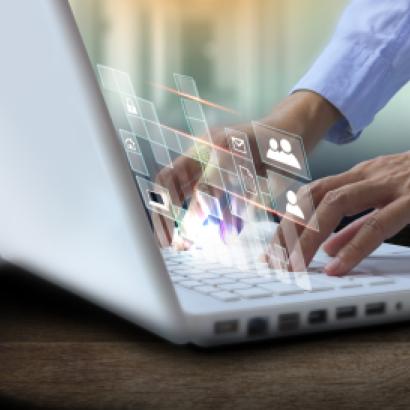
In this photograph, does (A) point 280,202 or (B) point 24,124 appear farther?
(A) point 280,202

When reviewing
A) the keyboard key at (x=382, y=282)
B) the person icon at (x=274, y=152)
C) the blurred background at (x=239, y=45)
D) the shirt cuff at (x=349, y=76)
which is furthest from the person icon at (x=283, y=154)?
the blurred background at (x=239, y=45)

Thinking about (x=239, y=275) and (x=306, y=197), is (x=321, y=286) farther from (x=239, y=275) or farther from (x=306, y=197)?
(x=306, y=197)

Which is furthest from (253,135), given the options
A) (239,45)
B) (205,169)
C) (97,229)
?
(239,45)

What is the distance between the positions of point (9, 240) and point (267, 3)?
0.82 metres

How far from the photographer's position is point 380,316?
1.18ft

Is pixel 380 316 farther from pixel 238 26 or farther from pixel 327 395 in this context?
pixel 238 26

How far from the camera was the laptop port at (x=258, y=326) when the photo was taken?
0.32 meters

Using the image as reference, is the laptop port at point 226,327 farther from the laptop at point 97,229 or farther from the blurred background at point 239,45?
the blurred background at point 239,45

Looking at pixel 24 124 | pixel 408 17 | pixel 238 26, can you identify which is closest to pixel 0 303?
pixel 24 124

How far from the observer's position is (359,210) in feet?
1.91

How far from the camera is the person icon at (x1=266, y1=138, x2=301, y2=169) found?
46 cm

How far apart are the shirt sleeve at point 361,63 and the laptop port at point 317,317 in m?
0.42

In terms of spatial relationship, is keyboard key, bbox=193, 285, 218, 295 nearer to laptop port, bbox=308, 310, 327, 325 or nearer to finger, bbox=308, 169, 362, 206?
laptop port, bbox=308, 310, 327, 325

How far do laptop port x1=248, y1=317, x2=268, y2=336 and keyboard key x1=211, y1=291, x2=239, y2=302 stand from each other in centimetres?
2
